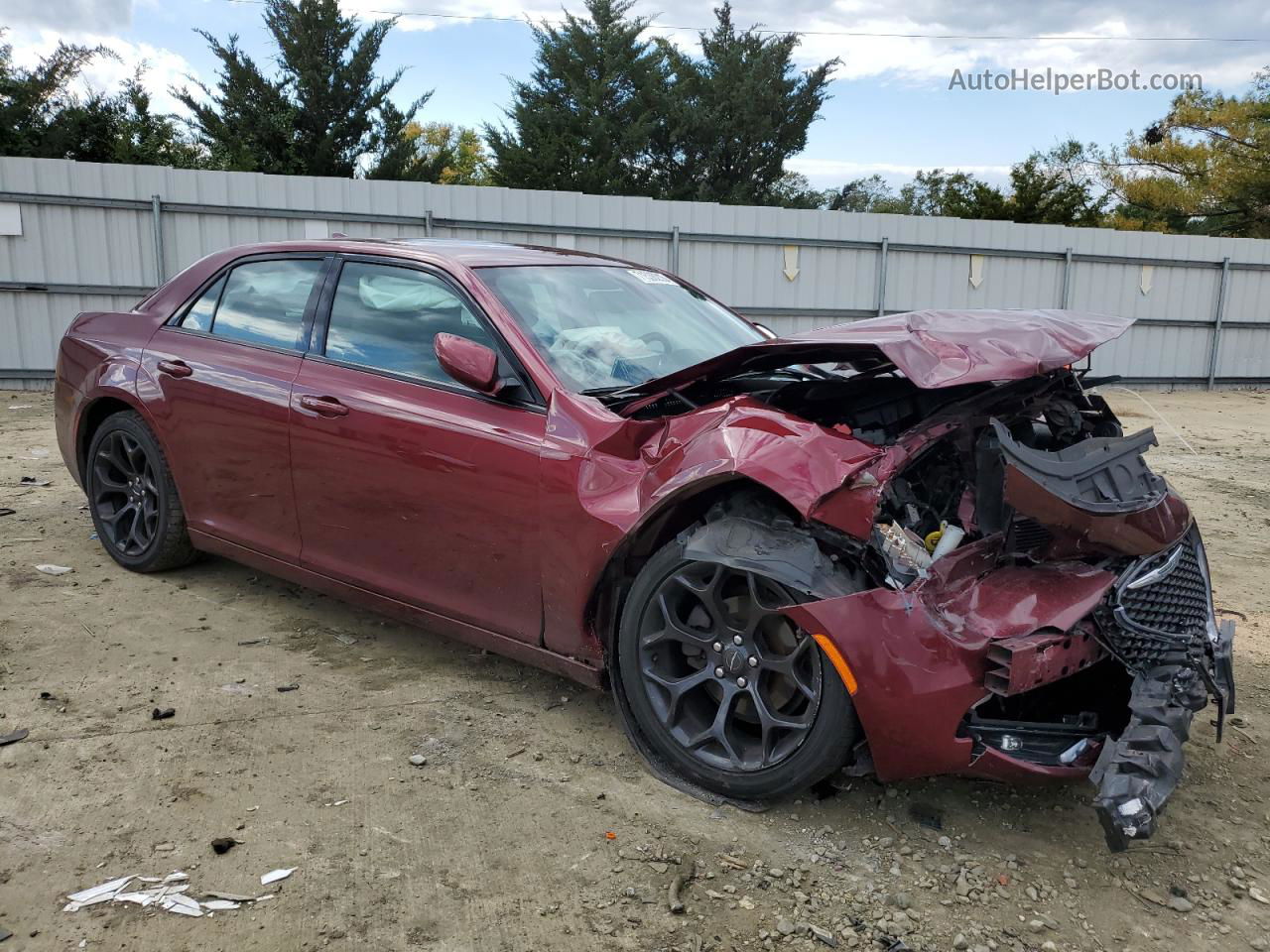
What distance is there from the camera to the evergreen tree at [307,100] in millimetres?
25906

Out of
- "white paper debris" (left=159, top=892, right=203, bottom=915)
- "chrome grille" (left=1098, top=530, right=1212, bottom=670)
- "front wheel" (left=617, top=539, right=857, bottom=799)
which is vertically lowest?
"white paper debris" (left=159, top=892, right=203, bottom=915)

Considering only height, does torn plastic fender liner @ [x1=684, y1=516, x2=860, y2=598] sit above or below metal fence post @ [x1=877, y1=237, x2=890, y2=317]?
below

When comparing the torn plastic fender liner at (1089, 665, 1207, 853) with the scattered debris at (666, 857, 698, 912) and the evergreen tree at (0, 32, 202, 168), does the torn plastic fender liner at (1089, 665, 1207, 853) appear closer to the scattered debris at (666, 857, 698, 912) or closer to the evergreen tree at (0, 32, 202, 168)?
the scattered debris at (666, 857, 698, 912)

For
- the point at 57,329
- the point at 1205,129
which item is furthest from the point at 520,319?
the point at 1205,129

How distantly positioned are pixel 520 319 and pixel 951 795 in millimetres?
2023

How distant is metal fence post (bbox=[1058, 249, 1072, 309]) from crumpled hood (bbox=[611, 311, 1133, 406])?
43.4ft

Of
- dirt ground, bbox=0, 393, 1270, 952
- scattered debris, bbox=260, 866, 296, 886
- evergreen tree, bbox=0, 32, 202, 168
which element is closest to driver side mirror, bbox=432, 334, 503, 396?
dirt ground, bbox=0, 393, 1270, 952

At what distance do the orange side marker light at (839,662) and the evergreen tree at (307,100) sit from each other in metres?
26.0

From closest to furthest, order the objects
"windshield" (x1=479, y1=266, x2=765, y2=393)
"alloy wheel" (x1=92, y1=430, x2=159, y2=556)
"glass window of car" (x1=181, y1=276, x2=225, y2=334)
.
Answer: "windshield" (x1=479, y1=266, x2=765, y2=393), "glass window of car" (x1=181, y1=276, x2=225, y2=334), "alloy wheel" (x1=92, y1=430, x2=159, y2=556)

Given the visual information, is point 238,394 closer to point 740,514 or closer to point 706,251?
point 740,514

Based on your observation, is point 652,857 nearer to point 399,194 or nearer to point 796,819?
point 796,819

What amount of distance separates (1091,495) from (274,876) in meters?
2.24

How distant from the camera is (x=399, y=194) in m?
11.9

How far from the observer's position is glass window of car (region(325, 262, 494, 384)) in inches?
134
